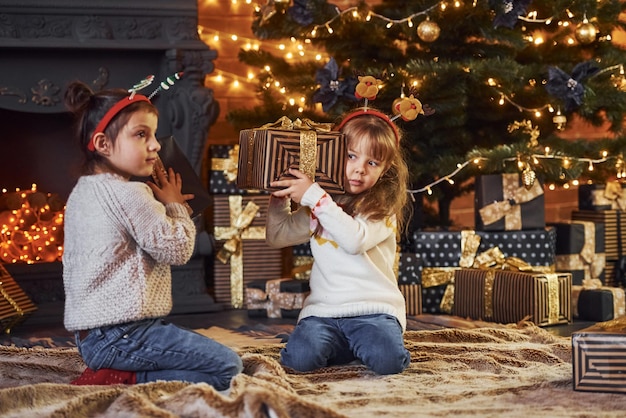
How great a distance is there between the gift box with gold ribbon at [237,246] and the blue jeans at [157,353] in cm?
149

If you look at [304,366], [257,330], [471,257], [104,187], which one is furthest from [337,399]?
[471,257]

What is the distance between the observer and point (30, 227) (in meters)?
3.55

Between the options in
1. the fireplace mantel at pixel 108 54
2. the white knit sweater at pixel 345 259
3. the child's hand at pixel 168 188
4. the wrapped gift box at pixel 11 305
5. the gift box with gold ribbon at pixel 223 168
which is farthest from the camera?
the gift box with gold ribbon at pixel 223 168

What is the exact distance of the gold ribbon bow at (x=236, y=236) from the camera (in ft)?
12.0

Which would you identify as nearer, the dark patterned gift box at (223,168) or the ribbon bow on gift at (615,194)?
the dark patterned gift box at (223,168)

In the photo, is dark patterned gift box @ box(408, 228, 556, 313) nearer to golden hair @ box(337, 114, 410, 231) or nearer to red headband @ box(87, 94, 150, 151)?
golden hair @ box(337, 114, 410, 231)

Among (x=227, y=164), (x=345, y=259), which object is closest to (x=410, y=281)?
(x=227, y=164)

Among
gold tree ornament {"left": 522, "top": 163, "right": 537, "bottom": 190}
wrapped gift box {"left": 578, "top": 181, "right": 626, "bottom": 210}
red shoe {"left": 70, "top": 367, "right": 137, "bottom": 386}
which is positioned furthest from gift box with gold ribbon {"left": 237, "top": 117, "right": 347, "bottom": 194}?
wrapped gift box {"left": 578, "top": 181, "right": 626, "bottom": 210}

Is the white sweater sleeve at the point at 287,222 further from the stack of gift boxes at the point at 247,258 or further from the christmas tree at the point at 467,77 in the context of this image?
the christmas tree at the point at 467,77

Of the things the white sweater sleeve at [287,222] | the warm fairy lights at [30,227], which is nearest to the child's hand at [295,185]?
the white sweater sleeve at [287,222]

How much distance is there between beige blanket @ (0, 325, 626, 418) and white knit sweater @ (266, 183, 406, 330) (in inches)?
6.5

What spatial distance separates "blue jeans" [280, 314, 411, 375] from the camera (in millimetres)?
2330

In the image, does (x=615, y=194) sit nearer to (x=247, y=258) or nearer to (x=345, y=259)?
(x=247, y=258)

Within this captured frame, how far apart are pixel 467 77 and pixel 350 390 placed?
1.60 metres
